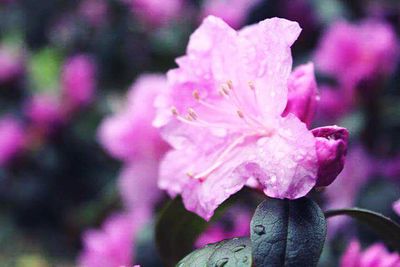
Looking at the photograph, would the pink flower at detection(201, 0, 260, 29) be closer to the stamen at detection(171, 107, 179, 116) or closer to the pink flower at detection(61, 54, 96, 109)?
the pink flower at detection(61, 54, 96, 109)

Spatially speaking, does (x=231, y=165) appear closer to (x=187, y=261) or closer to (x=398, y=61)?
(x=187, y=261)

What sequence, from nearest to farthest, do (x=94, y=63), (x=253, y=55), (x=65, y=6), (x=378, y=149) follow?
(x=253, y=55), (x=378, y=149), (x=94, y=63), (x=65, y=6)

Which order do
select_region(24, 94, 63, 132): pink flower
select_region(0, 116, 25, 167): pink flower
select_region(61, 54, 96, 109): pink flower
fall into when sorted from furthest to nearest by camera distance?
select_region(61, 54, 96, 109): pink flower → select_region(24, 94, 63, 132): pink flower → select_region(0, 116, 25, 167): pink flower

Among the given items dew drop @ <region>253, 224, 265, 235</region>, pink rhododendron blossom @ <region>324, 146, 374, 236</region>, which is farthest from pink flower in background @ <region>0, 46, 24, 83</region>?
dew drop @ <region>253, 224, 265, 235</region>

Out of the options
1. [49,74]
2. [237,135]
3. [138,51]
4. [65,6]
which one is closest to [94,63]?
[138,51]

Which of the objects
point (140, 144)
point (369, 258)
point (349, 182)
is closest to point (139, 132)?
point (140, 144)

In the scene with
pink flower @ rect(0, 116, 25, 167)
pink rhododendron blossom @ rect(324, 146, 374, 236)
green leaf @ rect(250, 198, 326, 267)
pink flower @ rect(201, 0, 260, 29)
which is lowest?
pink flower @ rect(0, 116, 25, 167)

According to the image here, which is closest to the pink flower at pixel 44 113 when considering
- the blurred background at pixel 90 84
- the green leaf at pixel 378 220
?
the blurred background at pixel 90 84

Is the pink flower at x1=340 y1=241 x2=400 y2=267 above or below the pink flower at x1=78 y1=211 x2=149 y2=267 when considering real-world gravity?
above
